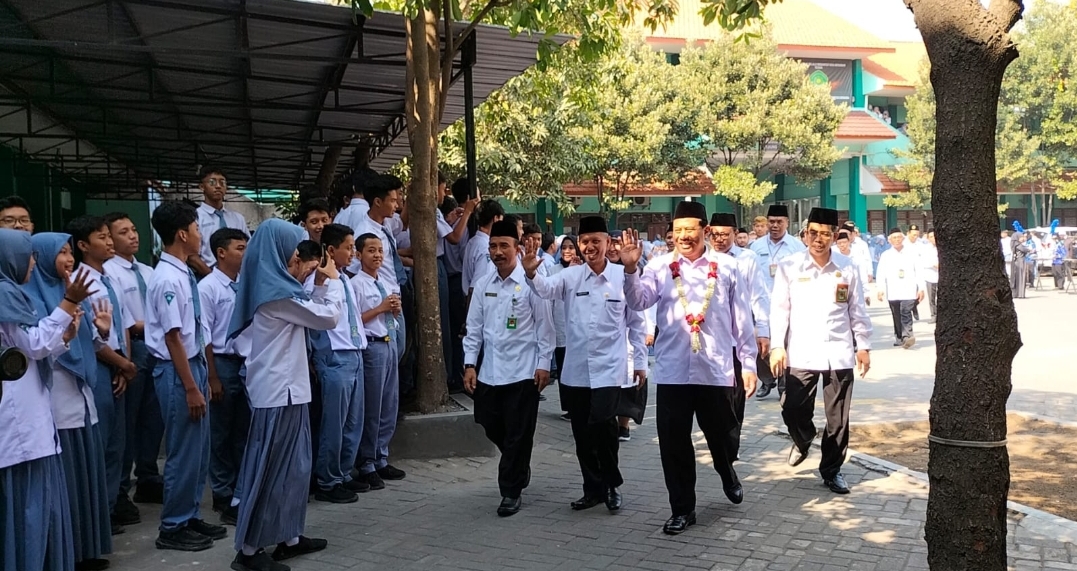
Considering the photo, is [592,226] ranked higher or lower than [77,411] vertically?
higher

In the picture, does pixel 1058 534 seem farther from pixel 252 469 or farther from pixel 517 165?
pixel 517 165

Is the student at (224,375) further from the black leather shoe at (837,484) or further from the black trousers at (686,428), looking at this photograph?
the black leather shoe at (837,484)

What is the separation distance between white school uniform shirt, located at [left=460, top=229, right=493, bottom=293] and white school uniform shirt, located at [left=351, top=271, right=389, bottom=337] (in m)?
1.68

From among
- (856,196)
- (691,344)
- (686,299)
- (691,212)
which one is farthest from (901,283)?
(856,196)

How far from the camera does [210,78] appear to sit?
10562 mm

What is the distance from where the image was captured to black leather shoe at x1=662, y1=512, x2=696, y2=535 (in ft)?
16.9

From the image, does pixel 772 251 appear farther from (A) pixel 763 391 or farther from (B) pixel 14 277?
(B) pixel 14 277

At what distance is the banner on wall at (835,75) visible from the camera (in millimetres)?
32750

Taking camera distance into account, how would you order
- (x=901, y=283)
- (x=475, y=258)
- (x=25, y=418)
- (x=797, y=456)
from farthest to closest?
(x=901, y=283), (x=475, y=258), (x=797, y=456), (x=25, y=418)

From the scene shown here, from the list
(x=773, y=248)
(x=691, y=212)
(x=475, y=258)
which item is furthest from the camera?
(x=773, y=248)

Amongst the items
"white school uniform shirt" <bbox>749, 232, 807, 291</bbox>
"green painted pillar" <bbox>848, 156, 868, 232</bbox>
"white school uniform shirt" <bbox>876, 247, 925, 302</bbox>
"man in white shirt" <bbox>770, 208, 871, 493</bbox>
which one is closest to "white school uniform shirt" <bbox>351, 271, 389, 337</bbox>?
"man in white shirt" <bbox>770, 208, 871, 493</bbox>

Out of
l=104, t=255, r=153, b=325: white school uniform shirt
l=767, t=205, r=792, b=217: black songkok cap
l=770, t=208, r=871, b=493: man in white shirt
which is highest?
l=767, t=205, r=792, b=217: black songkok cap

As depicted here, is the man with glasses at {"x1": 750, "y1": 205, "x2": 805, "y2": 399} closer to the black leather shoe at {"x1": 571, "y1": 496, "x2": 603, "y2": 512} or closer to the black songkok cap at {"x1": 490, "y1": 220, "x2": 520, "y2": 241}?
the black leather shoe at {"x1": 571, "y1": 496, "x2": 603, "y2": 512}

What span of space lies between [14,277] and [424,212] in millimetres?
3703
